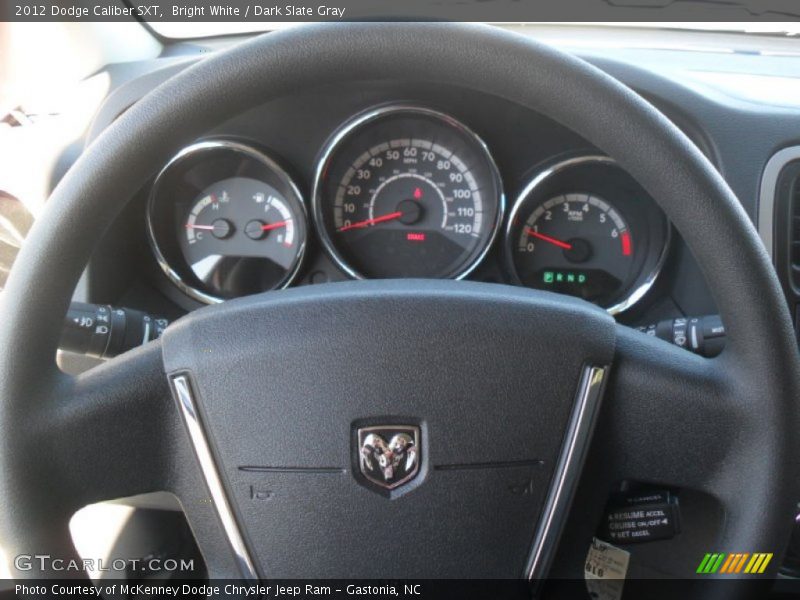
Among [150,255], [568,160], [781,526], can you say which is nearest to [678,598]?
[781,526]

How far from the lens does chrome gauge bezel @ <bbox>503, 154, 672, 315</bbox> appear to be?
1821mm

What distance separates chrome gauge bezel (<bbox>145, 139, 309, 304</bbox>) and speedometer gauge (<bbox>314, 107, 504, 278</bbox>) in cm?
7

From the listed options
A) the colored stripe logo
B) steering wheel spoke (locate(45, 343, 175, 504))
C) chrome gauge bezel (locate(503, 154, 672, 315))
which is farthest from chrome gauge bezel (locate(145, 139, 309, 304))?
the colored stripe logo

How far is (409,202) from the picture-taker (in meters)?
1.96

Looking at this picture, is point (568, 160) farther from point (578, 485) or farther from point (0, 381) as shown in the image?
point (0, 381)

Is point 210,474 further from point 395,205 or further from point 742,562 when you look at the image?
point 395,205

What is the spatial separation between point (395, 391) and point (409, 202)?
0.93 m

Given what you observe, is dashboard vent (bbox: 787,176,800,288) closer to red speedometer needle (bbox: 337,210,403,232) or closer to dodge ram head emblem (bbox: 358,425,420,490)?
red speedometer needle (bbox: 337,210,403,232)

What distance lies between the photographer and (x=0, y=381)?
40.7 inches

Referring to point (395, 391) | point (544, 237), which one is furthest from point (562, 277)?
point (395, 391)

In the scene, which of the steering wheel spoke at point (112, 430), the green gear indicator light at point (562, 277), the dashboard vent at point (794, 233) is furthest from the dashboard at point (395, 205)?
the steering wheel spoke at point (112, 430)

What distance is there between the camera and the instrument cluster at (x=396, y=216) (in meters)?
1.89

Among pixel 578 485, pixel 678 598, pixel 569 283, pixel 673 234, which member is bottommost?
pixel 678 598

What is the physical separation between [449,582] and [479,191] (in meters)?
1.00
